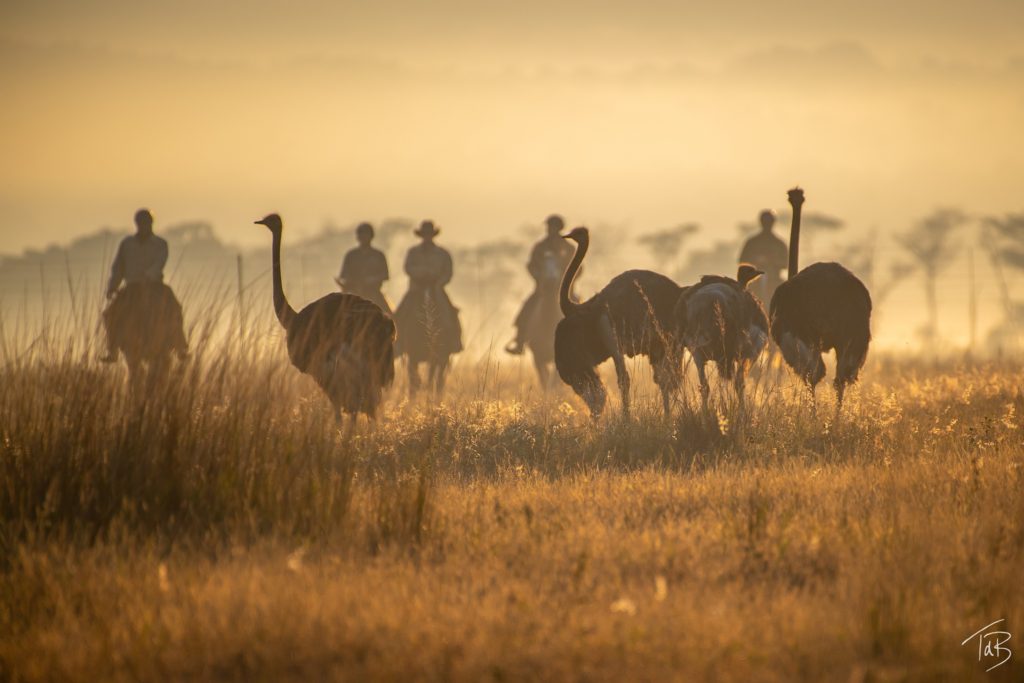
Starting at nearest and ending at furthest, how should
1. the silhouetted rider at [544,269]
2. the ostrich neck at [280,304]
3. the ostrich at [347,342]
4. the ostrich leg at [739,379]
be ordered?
the ostrich at [347,342] < the ostrich leg at [739,379] < the ostrich neck at [280,304] < the silhouetted rider at [544,269]

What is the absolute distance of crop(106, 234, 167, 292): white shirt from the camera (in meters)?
15.9

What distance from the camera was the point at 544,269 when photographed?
60.3ft

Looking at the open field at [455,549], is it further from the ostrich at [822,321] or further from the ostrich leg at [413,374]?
the ostrich leg at [413,374]

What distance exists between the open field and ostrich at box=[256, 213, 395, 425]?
723 mm

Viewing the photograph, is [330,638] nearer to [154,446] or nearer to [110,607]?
[110,607]

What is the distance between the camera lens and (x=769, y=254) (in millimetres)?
18969

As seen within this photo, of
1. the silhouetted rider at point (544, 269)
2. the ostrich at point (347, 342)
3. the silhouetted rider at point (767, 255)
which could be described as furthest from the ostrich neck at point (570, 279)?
the silhouetted rider at point (767, 255)

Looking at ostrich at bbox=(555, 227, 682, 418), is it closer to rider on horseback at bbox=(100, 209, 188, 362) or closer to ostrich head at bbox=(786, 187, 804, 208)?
ostrich head at bbox=(786, 187, 804, 208)

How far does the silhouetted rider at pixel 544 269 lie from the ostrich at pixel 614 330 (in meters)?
5.27

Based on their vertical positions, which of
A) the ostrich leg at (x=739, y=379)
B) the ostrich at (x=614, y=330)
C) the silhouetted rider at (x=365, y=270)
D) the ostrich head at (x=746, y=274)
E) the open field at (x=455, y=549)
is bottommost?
the open field at (x=455, y=549)

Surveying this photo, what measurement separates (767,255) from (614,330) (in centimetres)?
683

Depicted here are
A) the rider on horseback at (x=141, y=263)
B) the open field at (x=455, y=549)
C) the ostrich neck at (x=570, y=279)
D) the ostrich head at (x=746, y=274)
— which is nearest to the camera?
the open field at (x=455, y=549)

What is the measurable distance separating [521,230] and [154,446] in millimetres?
57296

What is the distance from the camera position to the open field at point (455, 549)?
17.9ft
